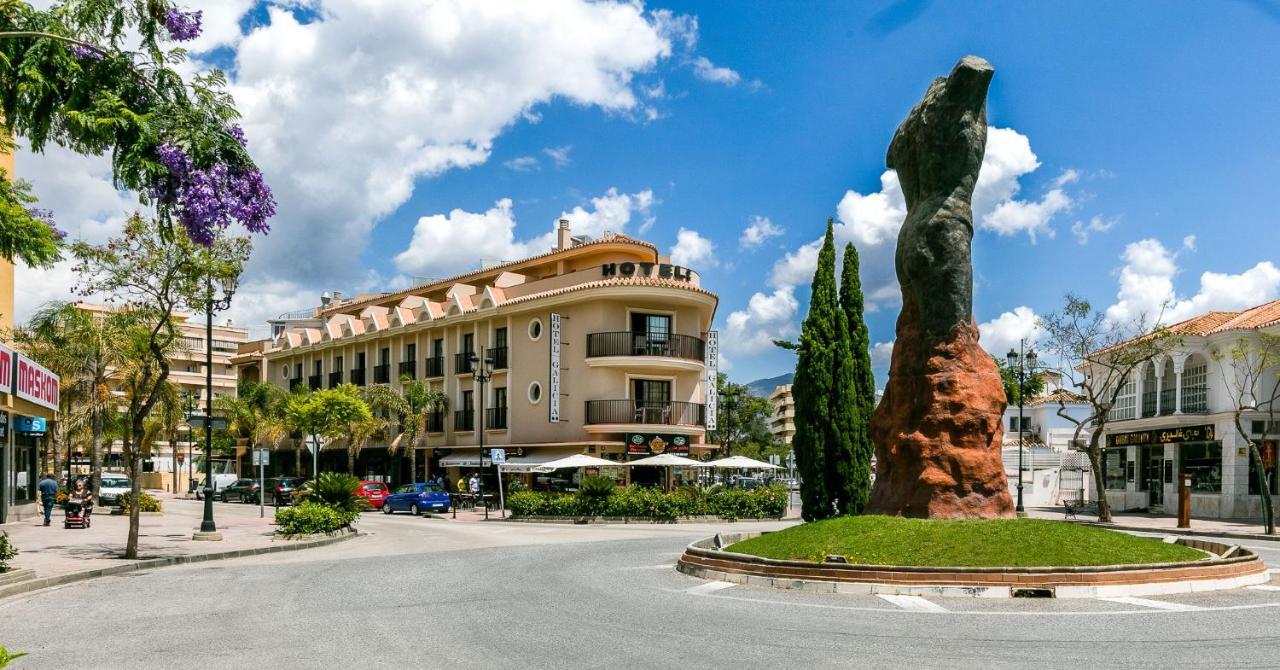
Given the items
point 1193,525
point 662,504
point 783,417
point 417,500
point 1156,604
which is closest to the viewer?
point 1156,604

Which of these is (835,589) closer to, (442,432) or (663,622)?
(663,622)

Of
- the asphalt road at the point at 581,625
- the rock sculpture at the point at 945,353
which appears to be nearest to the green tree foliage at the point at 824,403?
the rock sculpture at the point at 945,353

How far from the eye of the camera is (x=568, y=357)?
144ft

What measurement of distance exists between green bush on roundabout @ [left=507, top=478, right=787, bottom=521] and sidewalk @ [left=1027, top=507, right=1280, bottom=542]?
841cm

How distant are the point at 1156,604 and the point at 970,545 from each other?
260 centimetres

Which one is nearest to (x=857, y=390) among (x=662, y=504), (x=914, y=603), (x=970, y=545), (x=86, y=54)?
(x=662, y=504)

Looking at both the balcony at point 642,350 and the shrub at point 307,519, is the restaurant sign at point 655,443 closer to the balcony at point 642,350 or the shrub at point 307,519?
the balcony at point 642,350

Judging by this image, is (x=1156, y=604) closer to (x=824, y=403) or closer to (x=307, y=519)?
(x=824, y=403)

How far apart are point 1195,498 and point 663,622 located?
32.2 m

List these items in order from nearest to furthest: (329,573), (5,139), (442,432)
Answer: (5,139)
(329,573)
(442,432)

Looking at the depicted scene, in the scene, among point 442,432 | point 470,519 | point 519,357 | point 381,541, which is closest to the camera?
point 381,541

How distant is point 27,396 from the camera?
86.1 feet

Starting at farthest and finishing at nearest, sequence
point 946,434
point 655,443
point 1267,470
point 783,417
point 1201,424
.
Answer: point 783,417
point 655,443
point 1201,424
point 1267,470
point 946,434

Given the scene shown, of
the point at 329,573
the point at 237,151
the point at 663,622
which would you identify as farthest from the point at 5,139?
the point at 663,622
